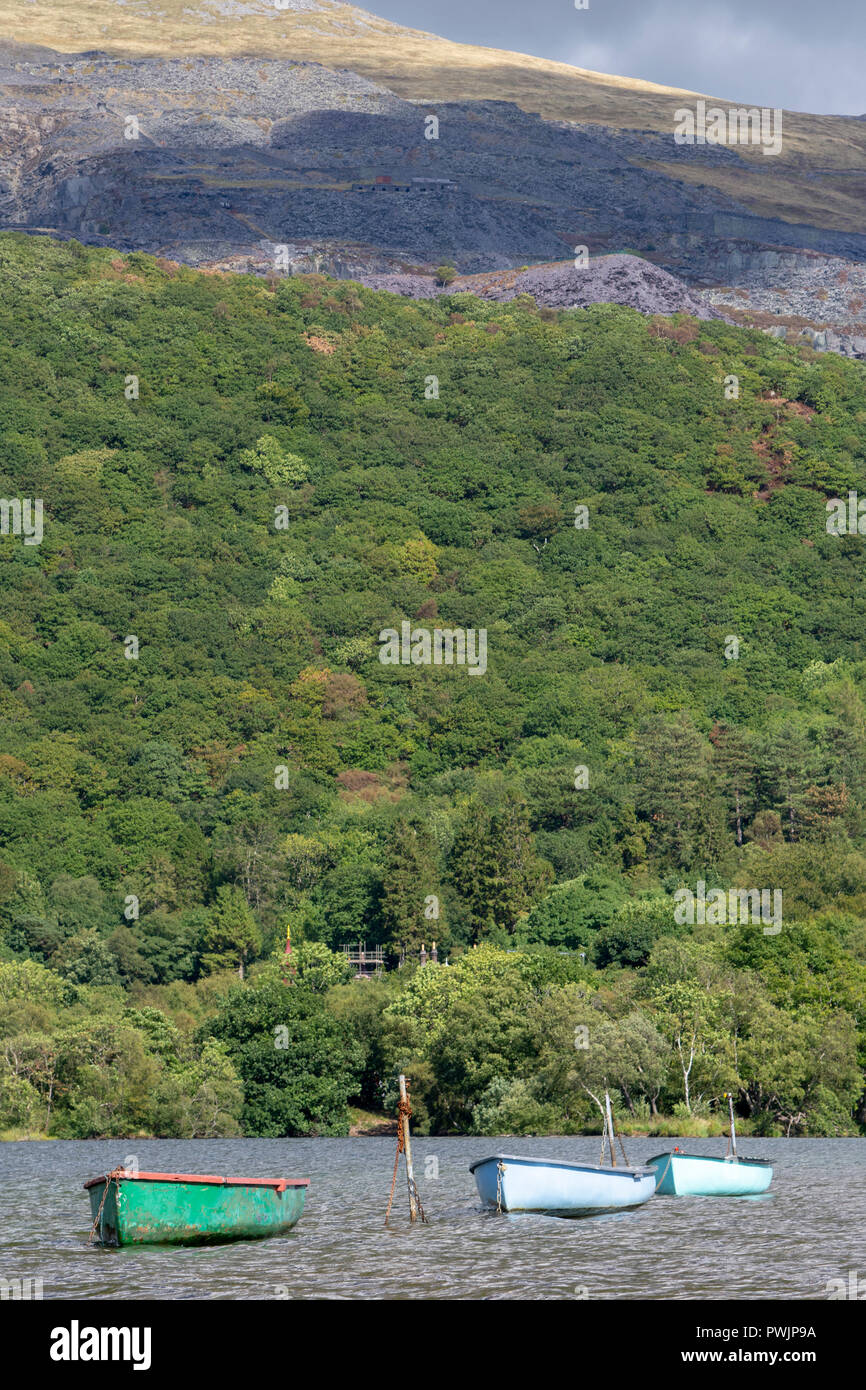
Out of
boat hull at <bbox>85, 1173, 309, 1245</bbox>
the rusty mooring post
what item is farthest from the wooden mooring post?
boat hull at <bbox>85, 1173, 309, 1245</bbox>

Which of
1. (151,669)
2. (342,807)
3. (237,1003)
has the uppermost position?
(151,669)

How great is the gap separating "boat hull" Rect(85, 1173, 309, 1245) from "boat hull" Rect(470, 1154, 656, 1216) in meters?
7.43

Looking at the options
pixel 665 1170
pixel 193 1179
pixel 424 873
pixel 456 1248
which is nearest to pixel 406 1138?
pixel 456 1248

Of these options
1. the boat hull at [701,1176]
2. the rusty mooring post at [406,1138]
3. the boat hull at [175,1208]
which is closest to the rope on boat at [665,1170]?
the boat hull at [701,1176]

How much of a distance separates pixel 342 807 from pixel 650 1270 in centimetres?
12136

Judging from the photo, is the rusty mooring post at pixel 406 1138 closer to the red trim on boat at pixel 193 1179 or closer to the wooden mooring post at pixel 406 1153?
the wooden mooring post at pixel 406 1153

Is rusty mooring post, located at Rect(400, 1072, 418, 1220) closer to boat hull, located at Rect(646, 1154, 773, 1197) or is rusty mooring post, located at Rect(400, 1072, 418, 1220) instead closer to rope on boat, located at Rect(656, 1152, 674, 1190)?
rope on boat, located at Rect(656, 1152, 674, 1190)

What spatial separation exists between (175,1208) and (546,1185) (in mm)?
11074

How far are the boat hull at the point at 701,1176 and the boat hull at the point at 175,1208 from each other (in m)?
15.8

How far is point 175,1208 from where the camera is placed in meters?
41.5

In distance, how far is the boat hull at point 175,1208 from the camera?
4122 centimetres

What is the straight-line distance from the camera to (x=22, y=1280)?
37.4 meters

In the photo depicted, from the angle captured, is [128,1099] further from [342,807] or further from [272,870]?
[342,807]
